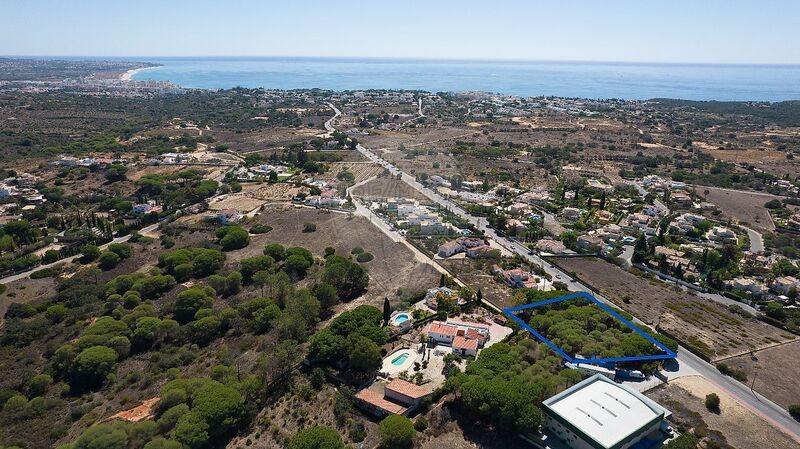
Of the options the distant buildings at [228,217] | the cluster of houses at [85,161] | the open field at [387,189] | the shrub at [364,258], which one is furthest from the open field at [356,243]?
the cluster of houses at [85,161]

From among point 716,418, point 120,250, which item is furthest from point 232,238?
point 716,418

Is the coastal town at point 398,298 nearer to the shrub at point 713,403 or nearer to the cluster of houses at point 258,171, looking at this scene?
the shrub at point 713,403

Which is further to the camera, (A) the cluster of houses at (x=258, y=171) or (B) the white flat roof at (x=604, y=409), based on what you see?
(A) the cluster of houses at (x=258, y=171)

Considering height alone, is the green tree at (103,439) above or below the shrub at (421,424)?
above

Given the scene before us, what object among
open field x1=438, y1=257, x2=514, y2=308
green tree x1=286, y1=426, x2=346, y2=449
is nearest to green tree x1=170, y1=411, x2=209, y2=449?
green tree x1=286, y1=426, x2=346, y2=449

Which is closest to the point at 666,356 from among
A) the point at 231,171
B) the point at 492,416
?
the point at 492,416

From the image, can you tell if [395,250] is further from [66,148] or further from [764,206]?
[66,148]
